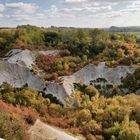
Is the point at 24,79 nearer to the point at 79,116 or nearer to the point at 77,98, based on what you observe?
the point at 77,98

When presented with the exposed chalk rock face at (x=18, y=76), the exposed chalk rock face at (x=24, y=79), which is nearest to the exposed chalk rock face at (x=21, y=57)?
the exposed chalk rock face at (x=18, y=76)

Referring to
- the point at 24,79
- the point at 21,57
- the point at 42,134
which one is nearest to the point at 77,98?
the point at 24,79

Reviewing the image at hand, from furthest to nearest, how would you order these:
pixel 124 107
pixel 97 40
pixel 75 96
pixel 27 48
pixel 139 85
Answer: pixel 97 40
pixel 27 48
pixel 139 85
pixel 75 96
pixel 124 107

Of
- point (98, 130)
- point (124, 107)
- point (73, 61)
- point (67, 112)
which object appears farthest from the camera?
point (73, 61)

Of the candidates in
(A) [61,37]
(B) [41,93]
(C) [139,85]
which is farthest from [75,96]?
(A) [61,37]

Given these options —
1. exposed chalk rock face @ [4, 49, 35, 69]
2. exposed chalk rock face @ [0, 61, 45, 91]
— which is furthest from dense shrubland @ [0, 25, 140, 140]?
exposed chalk rock face @ [0, 61, 45, 91]

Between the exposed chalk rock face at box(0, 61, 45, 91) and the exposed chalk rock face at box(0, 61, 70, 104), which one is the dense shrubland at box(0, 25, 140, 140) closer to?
the exposed chalk rock face at box(0, 61, 70, 104)

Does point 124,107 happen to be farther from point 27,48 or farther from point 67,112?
point 27,48
